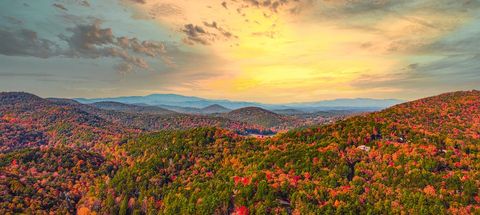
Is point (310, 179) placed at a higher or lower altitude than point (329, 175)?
lower

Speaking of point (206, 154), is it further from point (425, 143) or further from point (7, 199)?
point (425, 143)

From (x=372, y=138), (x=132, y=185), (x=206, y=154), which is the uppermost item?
(x=372, y=138)

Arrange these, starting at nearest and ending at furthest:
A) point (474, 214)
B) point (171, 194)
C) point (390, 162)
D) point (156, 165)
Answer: point (474, 214) → point (390, 162) → point (171, 194) → point (156, 165)

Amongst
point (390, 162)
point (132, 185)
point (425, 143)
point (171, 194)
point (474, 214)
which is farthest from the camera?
point (132, 185)

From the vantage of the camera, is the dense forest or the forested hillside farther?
the dense forest

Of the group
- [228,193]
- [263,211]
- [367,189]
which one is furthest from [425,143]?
[228,193]

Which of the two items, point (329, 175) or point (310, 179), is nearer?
point (329, 175)

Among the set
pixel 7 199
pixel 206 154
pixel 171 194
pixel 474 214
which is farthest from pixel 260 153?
pixel 7 199

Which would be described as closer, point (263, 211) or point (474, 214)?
point (474, 214)

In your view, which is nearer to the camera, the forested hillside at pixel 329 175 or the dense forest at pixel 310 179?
the forested hillside at pixel 329 175

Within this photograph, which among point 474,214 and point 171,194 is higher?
point 474,214
